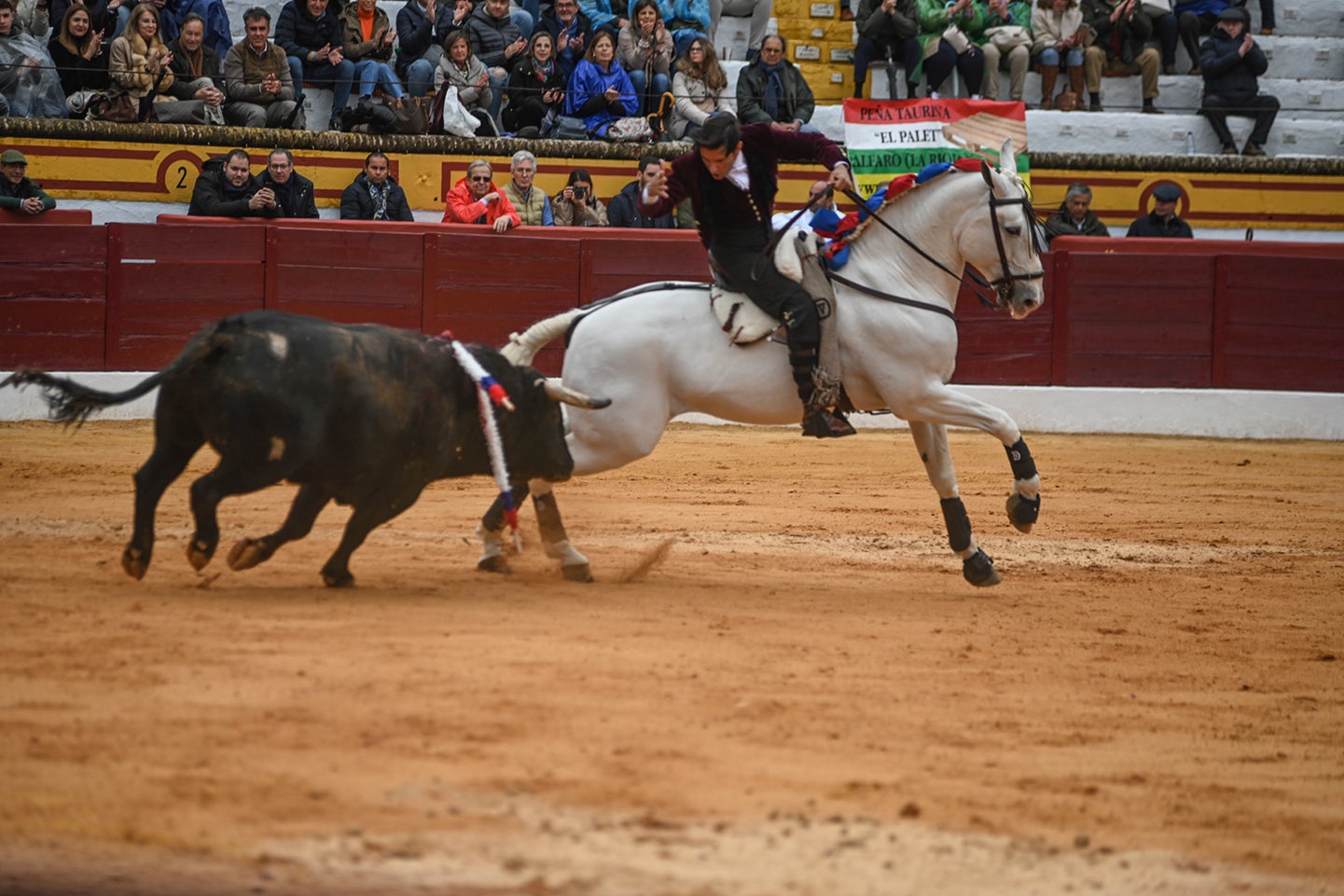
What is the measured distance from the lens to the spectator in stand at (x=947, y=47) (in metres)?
15.6

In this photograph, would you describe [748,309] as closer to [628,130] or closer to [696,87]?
[628,130]

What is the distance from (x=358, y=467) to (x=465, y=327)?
701 centimetres

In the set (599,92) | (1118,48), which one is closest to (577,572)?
(599,92)

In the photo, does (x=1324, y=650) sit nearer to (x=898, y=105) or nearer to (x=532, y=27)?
(x=898, y=105)

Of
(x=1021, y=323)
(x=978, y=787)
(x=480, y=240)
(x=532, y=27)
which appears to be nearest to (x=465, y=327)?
(x=480, y=240)

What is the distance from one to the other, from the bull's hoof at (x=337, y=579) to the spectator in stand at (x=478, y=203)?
6.92 meters

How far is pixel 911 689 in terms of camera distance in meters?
5.32

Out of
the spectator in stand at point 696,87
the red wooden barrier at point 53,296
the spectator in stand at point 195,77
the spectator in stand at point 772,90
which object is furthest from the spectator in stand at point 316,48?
the spectator in stand at point 772,90

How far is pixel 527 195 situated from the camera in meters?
13.2

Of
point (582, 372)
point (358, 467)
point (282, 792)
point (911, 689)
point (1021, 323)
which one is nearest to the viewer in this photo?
point (282, 792)

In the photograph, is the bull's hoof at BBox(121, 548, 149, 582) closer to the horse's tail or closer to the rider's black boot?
the horse's tail

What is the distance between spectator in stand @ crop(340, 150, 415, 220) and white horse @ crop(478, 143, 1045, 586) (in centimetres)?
639

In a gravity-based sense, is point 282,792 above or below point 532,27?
below

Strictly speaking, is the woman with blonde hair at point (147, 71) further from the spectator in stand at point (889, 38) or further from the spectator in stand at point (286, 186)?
the spectator in stand at point (889, 38)
